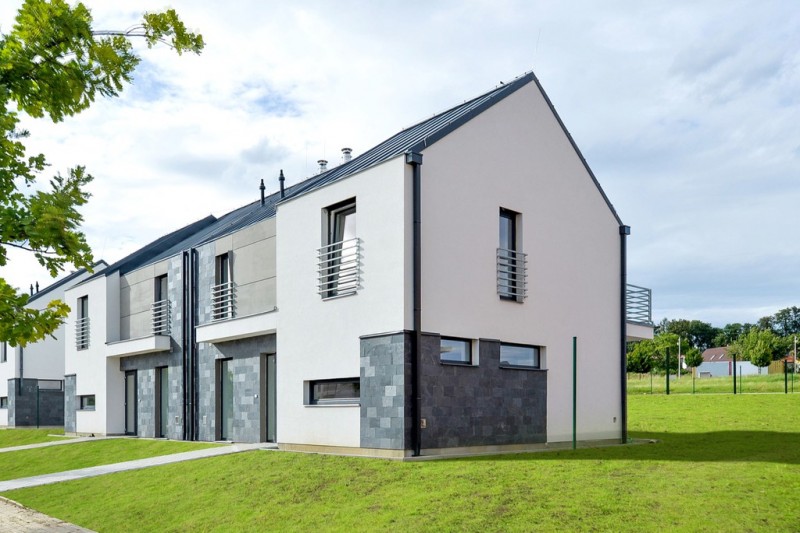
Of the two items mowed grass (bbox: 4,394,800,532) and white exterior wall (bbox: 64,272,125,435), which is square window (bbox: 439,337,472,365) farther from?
white exterior wall (bbox: 64,272,125,435)

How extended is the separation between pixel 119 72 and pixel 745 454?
40.2ft

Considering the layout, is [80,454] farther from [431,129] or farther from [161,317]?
[431,129]

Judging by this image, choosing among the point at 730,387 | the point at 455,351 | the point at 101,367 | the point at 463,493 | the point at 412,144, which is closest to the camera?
the point at 463,493

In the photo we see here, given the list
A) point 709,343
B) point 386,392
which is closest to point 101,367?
point 386,392

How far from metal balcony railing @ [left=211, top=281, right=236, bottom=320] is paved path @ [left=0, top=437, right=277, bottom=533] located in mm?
3610

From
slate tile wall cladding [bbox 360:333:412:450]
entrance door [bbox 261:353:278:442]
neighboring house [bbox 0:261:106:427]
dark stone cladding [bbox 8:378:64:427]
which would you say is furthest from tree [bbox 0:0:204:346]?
dark stone cladding [bbox 8:378:64:427]

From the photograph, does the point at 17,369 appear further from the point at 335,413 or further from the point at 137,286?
the point at 335,413

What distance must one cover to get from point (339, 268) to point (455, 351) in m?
2.88

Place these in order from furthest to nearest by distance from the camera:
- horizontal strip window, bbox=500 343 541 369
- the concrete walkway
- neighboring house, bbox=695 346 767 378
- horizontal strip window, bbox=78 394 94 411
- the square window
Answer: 1. neighboring house, bbox=695 346 767 378
2. horizontal strip window, bbox=78 394 94 411
3. horizontal strip window, bbox=500 343 541 369
4. the concrete walkway
5. the square window

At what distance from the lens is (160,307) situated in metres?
23.6

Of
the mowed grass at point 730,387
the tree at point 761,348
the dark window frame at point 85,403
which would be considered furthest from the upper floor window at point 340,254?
the tree at point 761,348

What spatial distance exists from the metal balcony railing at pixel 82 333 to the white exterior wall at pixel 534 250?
17909mm

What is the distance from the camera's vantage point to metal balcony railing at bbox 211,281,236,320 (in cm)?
2005

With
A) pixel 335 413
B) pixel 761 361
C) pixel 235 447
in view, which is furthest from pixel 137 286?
pixel 761 361
